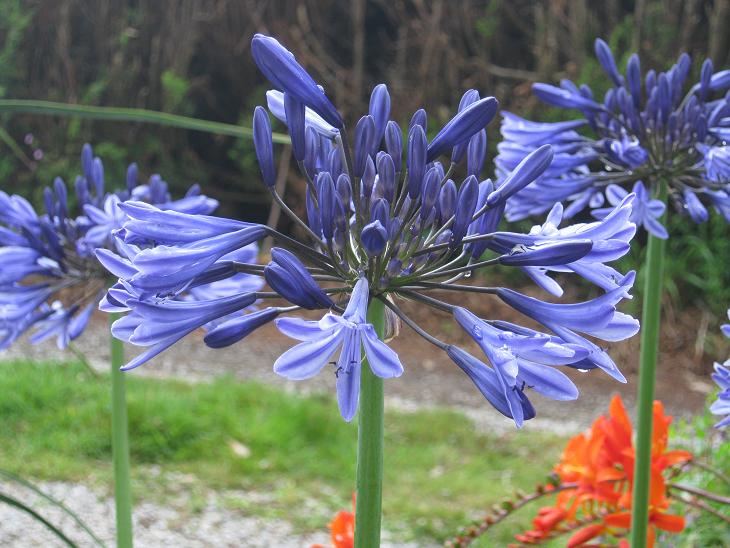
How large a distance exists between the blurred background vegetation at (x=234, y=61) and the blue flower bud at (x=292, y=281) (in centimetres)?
828

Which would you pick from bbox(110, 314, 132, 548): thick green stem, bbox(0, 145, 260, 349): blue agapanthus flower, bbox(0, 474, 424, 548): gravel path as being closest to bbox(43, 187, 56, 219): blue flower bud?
bbox(0, 145, 260, 349): blue agapanthus flower

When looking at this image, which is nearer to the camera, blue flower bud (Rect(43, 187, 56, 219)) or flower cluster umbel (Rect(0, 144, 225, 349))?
Result: flower cluster umbel (Rect(0, 144, 225, 349))

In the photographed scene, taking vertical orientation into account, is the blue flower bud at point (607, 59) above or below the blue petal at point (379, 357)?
above

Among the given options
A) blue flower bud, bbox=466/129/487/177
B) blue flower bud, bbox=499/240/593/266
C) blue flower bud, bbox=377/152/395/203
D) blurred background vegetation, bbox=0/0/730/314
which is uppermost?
blurred background vegetation, bbox=0/0/730/314

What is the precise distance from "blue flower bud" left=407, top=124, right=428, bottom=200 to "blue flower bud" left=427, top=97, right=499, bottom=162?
0.03m

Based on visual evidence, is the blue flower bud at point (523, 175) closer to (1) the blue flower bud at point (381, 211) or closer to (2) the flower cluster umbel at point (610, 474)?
(1) the blue flower bud at point (381, 211)

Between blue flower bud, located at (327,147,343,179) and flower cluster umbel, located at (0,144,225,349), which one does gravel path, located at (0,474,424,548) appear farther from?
blue flower bud, located at (327,147,343,179)

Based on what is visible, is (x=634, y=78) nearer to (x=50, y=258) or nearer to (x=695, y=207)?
(x=695, y=207)

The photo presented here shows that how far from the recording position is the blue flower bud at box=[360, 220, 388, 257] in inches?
42.6

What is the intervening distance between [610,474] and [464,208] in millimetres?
1085

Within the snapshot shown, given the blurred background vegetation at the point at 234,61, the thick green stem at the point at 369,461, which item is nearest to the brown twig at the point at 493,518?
the thick green stem at the point at 369,461

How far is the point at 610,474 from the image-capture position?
80.0 inches

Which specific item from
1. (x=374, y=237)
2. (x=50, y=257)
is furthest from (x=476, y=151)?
(x=50, y=257)

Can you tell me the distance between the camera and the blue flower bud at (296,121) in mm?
1198
